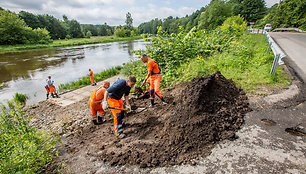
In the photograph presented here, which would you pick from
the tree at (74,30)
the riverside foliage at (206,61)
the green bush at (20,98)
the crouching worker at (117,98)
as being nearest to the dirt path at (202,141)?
the crouching worker at (117,98)

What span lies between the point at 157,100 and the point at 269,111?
10.4 feet

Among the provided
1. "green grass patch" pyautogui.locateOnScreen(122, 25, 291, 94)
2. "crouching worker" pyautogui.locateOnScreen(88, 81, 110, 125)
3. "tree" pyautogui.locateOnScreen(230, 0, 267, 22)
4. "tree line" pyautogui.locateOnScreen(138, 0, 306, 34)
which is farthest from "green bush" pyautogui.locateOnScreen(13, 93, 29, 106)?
"tree" pyautogui.locateOnScreen(230, 0, 267, 22)

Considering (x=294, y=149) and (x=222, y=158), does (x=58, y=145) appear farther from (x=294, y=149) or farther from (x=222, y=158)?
(x=294, y=149)

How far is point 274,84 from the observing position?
13.9ft

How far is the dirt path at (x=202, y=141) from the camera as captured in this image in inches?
85.4

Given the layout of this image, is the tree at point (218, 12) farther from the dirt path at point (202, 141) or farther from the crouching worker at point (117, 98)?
the crouching worker at point (117, 98)

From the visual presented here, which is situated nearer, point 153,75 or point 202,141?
point 202,141

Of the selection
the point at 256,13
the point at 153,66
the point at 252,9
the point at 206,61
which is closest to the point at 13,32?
the point at 153,66

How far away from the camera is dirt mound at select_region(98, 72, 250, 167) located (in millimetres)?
Result: 2461

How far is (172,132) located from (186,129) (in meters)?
0.30

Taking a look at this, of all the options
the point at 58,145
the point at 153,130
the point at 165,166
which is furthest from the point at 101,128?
the point at 165,166

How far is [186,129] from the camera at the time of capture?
281 cm

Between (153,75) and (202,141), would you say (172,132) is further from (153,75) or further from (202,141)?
(153,75)

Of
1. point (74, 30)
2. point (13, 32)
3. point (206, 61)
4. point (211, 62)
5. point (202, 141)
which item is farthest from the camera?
point (74, 30)
